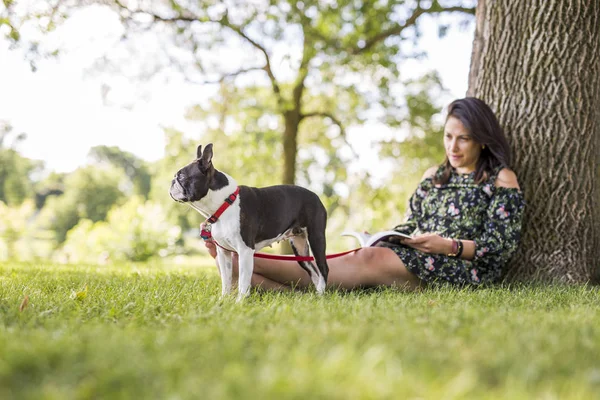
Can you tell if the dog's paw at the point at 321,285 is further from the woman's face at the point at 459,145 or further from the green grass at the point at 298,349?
the woman's face at the point at 459,145

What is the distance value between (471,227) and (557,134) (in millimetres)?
1208

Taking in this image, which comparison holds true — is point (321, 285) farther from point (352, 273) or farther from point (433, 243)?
point (433, 243)

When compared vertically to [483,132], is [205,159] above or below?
below

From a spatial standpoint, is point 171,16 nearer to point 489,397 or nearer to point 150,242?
point 150,242

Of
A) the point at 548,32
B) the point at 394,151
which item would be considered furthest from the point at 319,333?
the point at 394,151

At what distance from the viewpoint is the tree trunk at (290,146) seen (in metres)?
12.3

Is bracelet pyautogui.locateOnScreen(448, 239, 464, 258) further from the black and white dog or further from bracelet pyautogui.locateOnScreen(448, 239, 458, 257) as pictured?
the black and white dog

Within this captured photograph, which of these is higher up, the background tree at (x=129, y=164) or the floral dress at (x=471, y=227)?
the floral dress at (x=471, y=227)

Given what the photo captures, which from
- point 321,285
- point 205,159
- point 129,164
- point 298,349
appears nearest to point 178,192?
point 205,159

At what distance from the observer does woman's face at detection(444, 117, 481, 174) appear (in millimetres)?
4398

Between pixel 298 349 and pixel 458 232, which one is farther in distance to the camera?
pixel 458 232

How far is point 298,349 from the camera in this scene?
1.92 m

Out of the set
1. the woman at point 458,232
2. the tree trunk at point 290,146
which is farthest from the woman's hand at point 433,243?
the tree trunk at point 290,146

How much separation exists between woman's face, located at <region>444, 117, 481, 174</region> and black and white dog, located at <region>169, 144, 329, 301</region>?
1.31m
